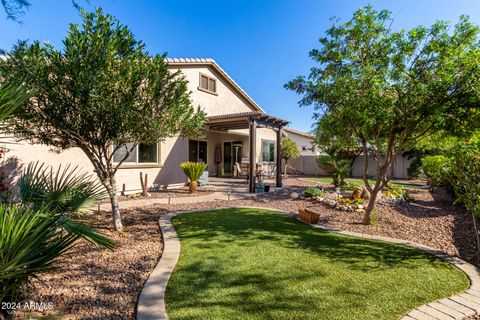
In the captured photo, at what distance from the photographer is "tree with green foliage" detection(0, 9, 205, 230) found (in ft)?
12.2

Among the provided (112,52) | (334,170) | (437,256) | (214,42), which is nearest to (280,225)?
(437,256)

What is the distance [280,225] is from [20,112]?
18.3 ft

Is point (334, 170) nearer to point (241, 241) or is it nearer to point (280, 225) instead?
point (280, 225)

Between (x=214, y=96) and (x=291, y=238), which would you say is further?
(x=214, y=96)

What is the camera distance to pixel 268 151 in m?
19.8

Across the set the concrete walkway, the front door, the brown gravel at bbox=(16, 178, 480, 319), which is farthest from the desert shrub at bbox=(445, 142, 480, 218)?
the front door

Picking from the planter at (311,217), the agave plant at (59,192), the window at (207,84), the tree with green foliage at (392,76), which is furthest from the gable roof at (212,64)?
the planter at (311,217)

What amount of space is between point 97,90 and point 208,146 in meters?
12.9

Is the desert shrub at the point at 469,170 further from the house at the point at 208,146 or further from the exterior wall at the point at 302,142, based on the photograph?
the exterior wall at the point at 302,142

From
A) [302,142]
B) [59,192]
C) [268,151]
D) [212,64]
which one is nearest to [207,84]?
[212,64]

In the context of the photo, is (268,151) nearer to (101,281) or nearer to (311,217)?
(311,217)

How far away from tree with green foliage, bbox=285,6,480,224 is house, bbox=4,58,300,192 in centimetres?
431

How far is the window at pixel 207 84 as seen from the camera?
1370cm

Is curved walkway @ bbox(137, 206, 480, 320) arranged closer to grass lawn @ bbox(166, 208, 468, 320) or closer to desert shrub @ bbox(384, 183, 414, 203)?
grass lawn @ bbox(166, 208, 468, 320)
